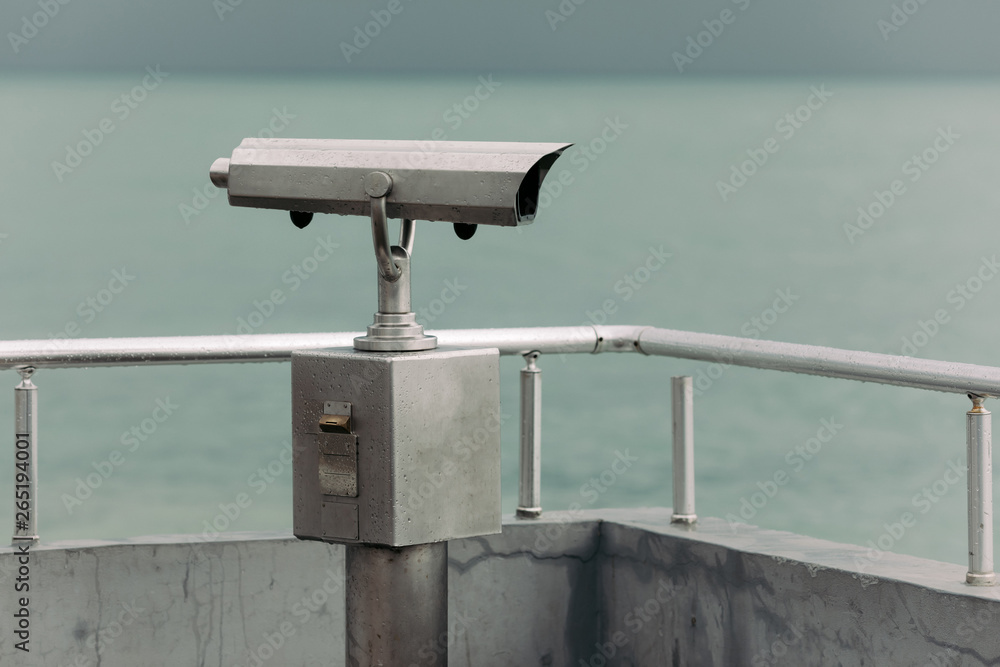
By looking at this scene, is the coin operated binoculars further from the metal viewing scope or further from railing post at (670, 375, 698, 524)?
railing post at (670, 375, 698, 524)

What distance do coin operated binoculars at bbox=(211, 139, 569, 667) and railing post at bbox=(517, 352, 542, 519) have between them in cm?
92

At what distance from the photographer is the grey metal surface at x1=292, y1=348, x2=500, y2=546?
2250 millimetres

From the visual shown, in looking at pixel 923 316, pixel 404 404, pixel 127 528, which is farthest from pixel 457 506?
pixel 923 316

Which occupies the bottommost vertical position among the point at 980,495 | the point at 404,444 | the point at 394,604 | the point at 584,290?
the point at 394,604

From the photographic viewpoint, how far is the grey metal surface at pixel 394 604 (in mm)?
2350

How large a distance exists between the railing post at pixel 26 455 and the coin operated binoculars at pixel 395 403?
833mm

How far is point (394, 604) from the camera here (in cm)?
235

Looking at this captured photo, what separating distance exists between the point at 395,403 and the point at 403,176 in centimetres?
37

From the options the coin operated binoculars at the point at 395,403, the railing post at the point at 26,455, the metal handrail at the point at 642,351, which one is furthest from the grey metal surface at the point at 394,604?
the railing post at the point at 26,455

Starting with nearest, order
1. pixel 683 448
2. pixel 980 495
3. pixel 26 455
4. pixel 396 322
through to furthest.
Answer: pixel 396 322 → pixel 980 495 → pixel 26 455 → pixel 683 448

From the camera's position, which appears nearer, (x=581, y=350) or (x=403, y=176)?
(x=403, y=176)

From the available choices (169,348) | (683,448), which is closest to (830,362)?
(683,448)

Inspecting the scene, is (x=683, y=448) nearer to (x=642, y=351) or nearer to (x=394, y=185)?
(x=642, y=351)

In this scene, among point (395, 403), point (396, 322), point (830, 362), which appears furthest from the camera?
point (830, 362)
